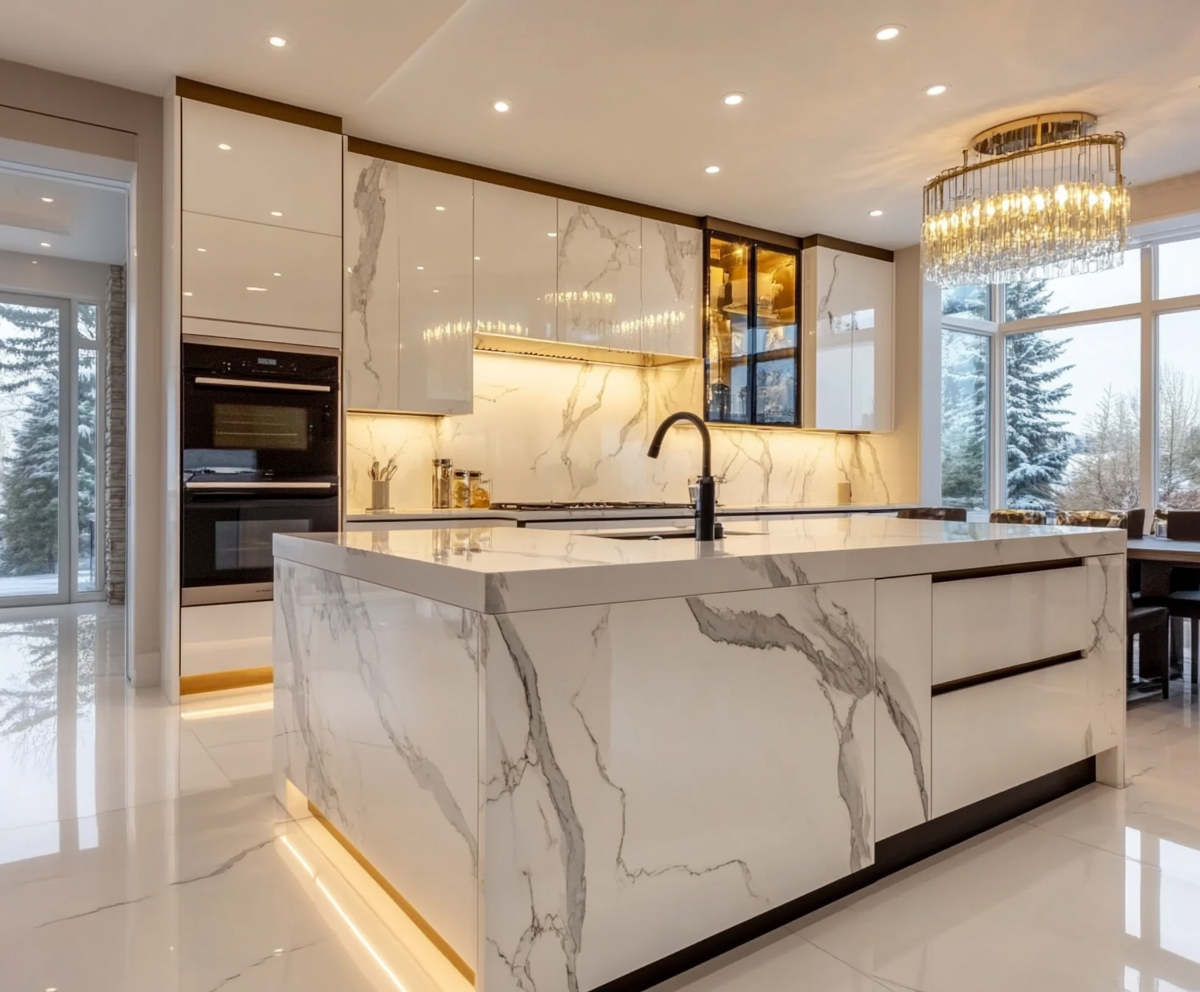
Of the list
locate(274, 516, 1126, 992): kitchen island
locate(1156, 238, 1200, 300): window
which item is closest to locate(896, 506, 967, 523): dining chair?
locate(1156, 238, 1200, 300): window

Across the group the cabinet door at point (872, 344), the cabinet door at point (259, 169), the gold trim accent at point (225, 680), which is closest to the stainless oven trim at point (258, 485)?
the gold trim accent at point (225, 680)

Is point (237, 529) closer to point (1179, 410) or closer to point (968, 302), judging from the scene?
point (968, 302)

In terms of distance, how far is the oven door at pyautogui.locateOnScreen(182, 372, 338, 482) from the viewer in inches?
142

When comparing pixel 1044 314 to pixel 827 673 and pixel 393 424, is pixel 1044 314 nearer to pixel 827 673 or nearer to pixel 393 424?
pixel 393 424

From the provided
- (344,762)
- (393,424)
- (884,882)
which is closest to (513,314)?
(393,424)

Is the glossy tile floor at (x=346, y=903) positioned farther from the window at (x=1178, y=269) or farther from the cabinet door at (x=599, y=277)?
the window at (x=1178, y=269)

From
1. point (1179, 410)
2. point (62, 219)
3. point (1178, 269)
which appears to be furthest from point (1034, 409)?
point (62, 219)

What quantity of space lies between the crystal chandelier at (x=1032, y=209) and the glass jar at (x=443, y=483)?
112 inches

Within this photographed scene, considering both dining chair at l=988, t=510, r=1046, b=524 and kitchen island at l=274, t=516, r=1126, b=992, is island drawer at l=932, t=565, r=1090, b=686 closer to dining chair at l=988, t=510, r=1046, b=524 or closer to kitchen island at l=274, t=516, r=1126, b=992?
kitchen island at l=274, t=516, r=1126, b=992

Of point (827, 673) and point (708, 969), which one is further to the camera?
point (827, 673)

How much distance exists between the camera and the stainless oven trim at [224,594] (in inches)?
142

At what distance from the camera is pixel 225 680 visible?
3746mm

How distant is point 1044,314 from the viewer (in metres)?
6.33

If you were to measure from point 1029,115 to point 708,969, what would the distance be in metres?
4.14
